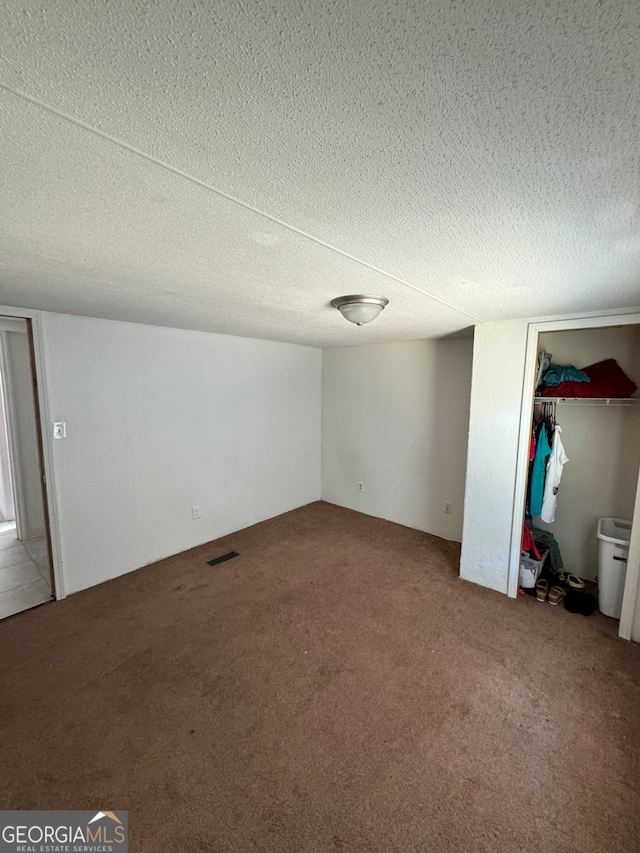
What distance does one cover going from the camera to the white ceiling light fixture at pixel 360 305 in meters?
2.04

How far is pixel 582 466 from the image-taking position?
9.80ft

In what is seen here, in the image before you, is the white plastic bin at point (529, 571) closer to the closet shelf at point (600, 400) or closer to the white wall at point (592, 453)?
the white wall at point (592, 453)

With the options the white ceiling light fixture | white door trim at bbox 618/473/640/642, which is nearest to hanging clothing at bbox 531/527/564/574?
white door trim at bbox 618/473/640/642

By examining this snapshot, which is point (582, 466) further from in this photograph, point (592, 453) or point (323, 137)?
point (323, 137)

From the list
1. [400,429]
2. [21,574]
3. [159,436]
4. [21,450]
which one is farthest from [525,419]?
[21,450]

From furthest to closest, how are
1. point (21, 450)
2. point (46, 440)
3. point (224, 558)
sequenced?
point (21, 450) < point (224, 558) < point (46, 440)

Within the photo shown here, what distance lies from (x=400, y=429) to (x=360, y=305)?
2.29 metres

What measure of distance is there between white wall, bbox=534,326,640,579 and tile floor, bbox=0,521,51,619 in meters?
4.28

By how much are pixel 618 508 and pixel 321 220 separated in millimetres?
3200

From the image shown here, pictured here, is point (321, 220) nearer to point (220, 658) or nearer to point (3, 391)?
point (220, 658)

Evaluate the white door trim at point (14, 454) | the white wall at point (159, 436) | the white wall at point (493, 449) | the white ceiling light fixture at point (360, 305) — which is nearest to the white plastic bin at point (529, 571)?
the white wall at point (493, 449)

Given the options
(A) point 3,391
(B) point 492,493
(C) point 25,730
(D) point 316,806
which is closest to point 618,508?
(B) point 492,493

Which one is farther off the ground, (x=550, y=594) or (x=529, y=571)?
(x=529, y=571)

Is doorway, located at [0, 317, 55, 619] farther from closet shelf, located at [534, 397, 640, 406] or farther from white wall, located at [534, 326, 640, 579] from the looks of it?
white wall, located at [534, 326, 640, 579]
